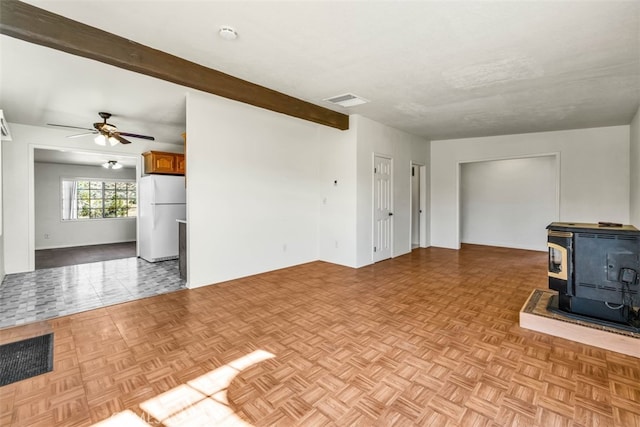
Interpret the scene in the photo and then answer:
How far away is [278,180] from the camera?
17.4ft

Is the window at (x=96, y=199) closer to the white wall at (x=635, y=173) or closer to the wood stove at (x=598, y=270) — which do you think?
the wood stove at (x=598, y=270)

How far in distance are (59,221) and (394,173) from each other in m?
8.88

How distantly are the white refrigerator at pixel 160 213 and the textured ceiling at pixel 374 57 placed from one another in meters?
1.47

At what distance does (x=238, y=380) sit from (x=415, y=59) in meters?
3.29

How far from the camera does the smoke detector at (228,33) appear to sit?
2486 millimetres

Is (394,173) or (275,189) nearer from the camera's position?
(275,189)

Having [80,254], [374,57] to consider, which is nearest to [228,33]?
[374,57]

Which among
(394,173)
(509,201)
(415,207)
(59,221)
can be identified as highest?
(394,173)

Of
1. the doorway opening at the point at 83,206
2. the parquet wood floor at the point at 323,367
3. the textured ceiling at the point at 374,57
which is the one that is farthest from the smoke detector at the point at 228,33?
the doorway opening at the point at 83,206

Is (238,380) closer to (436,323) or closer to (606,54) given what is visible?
(436,323)

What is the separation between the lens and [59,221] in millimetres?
8070

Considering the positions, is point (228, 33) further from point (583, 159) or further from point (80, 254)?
point (80, 254)

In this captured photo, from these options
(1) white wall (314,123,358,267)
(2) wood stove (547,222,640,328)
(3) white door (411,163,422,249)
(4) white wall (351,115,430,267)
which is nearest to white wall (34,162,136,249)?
(1) white wall (314,123,358,267)

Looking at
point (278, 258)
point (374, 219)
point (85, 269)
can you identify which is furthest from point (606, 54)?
point (85, 269)
